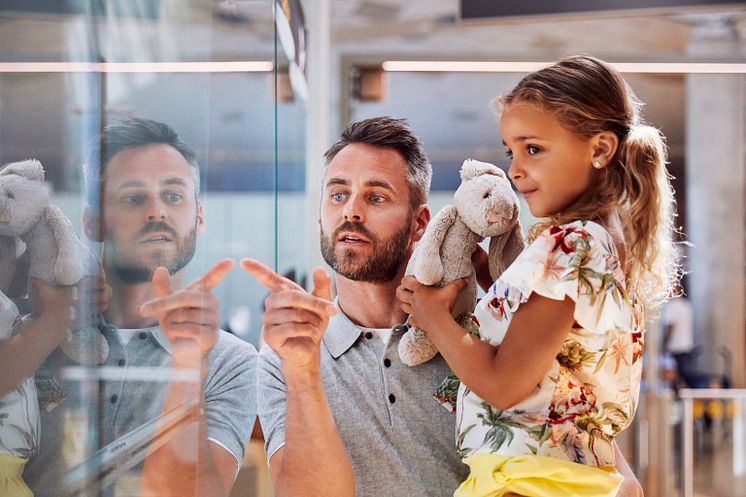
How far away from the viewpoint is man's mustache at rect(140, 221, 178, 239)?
94 cm

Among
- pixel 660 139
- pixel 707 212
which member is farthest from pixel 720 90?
pixel 660 139

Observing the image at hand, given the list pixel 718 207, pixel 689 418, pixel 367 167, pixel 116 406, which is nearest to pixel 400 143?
pixel 367 167

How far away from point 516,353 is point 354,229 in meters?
0.44

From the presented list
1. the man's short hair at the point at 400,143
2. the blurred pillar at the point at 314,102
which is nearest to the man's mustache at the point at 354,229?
the man's short hair at the point at 400,143

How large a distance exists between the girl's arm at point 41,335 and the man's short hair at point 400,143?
0.86m

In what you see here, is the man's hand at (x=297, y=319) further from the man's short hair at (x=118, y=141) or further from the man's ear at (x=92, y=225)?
the man's ear at (x=92, y=225)

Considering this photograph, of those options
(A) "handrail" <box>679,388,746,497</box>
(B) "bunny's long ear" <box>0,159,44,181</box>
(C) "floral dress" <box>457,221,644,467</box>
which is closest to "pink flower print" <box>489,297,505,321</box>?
(C) "floral dress" <box>457,221,644,467</box>

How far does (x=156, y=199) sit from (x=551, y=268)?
0.62 metres

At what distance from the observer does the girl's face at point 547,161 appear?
1346 millimetres

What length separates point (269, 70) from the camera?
170 centimetres

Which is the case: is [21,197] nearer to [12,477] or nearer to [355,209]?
[12,477]

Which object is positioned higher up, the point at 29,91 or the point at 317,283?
the point at 29,91

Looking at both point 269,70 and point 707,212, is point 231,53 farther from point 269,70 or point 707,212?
point 707,212

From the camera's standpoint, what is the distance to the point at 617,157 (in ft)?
4.45
